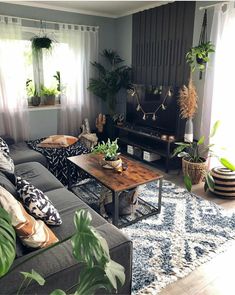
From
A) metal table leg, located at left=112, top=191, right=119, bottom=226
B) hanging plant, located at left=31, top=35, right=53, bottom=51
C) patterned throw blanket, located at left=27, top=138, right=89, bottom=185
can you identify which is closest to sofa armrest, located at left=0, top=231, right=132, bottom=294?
metal table leg, located at left=112, top=191, right=119, bottom=226

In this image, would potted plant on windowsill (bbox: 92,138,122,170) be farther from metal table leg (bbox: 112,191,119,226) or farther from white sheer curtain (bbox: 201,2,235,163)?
white sheer curtain (bbox: 201,2,235,163)

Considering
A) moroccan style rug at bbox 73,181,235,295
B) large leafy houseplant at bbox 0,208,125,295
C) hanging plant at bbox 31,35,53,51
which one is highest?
hanging plant at bbox 31,35,53,51

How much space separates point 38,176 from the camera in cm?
262

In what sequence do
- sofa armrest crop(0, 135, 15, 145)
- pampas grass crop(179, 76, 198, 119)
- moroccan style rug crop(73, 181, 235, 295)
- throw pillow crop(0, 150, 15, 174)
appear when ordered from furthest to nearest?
1. sofa armrest crop(0, 135, 15, 145)
2. pampas grass crop(179, 76, 198, 119)
3. throw pillow crop(0, 150, 15, 174)
4. moroccan style rug crop(73, 181, 235, 295)

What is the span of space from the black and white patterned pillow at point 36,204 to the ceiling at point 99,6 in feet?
10.9

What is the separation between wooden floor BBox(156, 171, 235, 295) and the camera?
1725mm

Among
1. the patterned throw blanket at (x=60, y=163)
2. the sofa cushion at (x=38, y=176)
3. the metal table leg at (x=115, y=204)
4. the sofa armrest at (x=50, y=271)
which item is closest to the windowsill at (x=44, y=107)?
the patterned throw blanket at (x=60, y=163)

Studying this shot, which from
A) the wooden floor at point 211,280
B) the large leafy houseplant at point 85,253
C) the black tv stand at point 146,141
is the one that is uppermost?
the large leafy houseplant at point 85,253

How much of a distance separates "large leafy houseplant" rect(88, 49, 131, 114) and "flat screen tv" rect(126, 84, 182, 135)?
322 millimetres

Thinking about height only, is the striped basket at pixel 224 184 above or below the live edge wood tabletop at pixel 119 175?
below

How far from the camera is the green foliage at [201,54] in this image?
324 centimetres

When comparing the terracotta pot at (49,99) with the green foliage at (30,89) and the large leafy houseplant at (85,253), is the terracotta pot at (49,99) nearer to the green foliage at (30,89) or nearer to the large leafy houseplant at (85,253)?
the green foliage at (30,89)

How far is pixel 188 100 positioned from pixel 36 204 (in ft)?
8.22

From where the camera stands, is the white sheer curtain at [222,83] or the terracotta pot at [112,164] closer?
the terracotta pot at [112,164]
